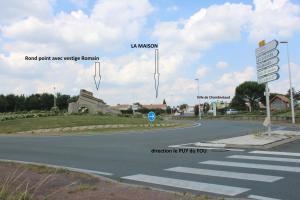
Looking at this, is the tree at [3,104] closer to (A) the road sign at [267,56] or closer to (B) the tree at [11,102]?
(B) the tree at [11,102]

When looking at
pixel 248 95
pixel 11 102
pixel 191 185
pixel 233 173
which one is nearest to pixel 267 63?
pixel 233 173

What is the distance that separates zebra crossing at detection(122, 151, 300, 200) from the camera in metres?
7.92

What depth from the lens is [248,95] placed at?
4158 inches

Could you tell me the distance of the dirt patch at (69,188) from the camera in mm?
6910

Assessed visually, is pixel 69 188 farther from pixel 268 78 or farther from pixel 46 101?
pixel 46 101

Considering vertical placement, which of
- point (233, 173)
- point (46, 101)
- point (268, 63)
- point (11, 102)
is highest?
point (46, 101)

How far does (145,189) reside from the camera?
25.3ft

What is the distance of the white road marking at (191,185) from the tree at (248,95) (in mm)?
96614

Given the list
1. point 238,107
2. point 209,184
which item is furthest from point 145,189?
point 238,107

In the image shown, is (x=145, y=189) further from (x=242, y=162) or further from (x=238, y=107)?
(x=238, y=107)

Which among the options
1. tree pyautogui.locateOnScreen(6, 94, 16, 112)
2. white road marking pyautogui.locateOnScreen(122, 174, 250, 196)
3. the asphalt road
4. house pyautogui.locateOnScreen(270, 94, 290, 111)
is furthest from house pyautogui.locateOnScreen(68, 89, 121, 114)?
tree pyautogui.locateOnScreen(6, 94, 16, 112)

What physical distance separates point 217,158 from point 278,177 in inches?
139

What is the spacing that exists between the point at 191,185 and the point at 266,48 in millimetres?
11320

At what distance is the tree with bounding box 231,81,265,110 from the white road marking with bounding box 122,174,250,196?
317 feet
